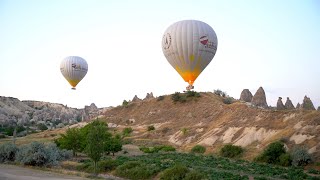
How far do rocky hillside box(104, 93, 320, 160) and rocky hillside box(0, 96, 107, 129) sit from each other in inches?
1316

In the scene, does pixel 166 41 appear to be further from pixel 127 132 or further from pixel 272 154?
pixel 127 132

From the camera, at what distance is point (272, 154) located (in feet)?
144

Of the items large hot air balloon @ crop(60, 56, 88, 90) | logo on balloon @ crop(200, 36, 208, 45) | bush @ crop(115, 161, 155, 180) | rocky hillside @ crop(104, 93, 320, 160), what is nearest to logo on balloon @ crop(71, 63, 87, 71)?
large hot air balloon @ crop(60, 56, 88, 90)

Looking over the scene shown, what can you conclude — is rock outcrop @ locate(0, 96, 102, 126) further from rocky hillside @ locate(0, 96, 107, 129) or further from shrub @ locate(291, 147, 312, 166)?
shrub @ locate(291, 147, 312, 166)

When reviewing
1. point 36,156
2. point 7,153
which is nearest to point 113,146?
point 7,153

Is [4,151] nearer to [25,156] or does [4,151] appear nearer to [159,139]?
[25,156]

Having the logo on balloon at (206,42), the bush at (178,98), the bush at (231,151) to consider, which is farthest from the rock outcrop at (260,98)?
the logo on balloon at (206,42)

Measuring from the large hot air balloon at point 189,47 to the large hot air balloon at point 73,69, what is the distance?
3128 cm

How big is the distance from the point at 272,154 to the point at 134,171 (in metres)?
18.7

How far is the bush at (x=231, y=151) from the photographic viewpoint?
49625mm

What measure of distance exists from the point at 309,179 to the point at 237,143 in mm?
25781

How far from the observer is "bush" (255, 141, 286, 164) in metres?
43.3

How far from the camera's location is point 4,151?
3912cm

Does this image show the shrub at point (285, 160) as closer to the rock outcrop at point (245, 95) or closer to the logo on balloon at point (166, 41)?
the logo on balloon at point (166, 41)
